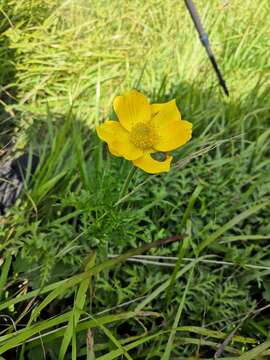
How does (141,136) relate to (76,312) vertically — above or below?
above

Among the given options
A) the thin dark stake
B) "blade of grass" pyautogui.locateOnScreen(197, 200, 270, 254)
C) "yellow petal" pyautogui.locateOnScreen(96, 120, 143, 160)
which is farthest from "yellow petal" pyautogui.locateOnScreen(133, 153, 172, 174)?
the thin dark stake

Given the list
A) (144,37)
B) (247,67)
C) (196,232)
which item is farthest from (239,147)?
(144,37)

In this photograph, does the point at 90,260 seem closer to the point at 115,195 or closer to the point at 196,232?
the point at 115,195

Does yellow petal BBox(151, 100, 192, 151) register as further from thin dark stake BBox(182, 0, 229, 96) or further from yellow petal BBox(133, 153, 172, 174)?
thin dark stake BBox(182, 0, 229, 96)

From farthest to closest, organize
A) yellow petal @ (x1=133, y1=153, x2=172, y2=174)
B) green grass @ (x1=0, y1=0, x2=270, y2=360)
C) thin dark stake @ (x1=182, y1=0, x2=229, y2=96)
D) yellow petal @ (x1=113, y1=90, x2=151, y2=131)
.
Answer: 1. thin dark stake @ (x1=182, y1=0, x2=229, y2=96)
2. green grass @ (x1=0, y1=0, x2=270, y2=360)
3. yellow petal @ (x1=113, y1=90, x2=151, y2=131)
4. yellow petal @ (x1=133, y1=153, x2=172, y2=174)

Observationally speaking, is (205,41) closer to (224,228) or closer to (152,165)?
(224,228)

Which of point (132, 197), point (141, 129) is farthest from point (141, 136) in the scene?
point (132, 197)
